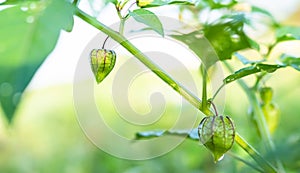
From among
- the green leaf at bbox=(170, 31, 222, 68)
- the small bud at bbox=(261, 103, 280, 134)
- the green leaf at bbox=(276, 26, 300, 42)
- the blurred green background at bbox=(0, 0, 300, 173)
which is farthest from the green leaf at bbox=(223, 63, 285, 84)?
the blurred green background at bbox=(0, 0, 300, 173)

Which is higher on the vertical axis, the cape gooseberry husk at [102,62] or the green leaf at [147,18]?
the green leaf at [147,18]

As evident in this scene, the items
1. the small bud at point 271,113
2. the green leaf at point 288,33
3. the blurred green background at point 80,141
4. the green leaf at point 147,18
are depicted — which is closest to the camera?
the green leaf at point 147,18

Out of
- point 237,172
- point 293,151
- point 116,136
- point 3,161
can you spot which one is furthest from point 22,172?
point 293,151

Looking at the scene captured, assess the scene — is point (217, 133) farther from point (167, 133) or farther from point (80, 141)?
point (80, 141)

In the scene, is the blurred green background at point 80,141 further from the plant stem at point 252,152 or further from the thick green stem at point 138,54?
the thick green stem at point 138,54

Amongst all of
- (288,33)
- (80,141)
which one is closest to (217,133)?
(288,33)

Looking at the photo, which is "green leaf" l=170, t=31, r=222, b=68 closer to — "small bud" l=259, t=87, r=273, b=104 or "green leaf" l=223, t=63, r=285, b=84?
"green leaf" l=223, t=63, r=285, b=84

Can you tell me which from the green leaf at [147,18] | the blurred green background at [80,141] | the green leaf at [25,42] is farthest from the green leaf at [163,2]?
the blurred green background at [80,141]

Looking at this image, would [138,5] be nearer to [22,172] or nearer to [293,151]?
[293,151]
